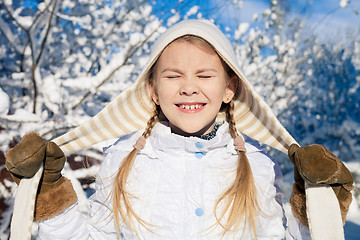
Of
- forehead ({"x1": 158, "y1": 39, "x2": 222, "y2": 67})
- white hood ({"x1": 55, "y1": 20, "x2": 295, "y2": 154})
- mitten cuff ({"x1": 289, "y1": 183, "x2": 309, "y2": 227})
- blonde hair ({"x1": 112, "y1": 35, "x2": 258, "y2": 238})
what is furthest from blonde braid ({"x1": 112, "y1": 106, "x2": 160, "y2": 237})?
mitten cuff ({"x1": 289, "y1": 183, "x2": 309, "y2": 227})

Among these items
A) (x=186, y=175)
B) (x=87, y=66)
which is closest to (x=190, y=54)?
(x=186, y=175)

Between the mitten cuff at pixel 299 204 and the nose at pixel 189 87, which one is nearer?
the mitten cuff at pixel 299 204

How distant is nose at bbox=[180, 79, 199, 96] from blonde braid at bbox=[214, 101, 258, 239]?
0.41m

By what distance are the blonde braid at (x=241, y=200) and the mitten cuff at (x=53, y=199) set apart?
0.69 m

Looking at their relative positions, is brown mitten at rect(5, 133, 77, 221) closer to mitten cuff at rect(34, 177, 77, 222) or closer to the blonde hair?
mitten cuff at rect(34, 177, 77, 222)

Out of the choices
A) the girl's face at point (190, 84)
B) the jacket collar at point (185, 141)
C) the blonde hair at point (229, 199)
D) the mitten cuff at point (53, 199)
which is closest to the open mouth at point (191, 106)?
the girl's face at point (190, 84)

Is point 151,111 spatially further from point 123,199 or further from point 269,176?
point 269,176

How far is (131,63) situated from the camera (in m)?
3.80

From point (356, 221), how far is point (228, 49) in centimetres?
470

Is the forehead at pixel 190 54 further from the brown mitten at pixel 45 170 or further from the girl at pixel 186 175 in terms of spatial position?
the brown mitten at pixel 45 170

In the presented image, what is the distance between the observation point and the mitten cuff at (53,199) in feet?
4.33

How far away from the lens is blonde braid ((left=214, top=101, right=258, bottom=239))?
1373 millimetres

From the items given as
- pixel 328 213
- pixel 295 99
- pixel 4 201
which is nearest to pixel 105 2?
pixel 4 201

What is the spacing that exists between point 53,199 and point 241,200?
0.84 m
